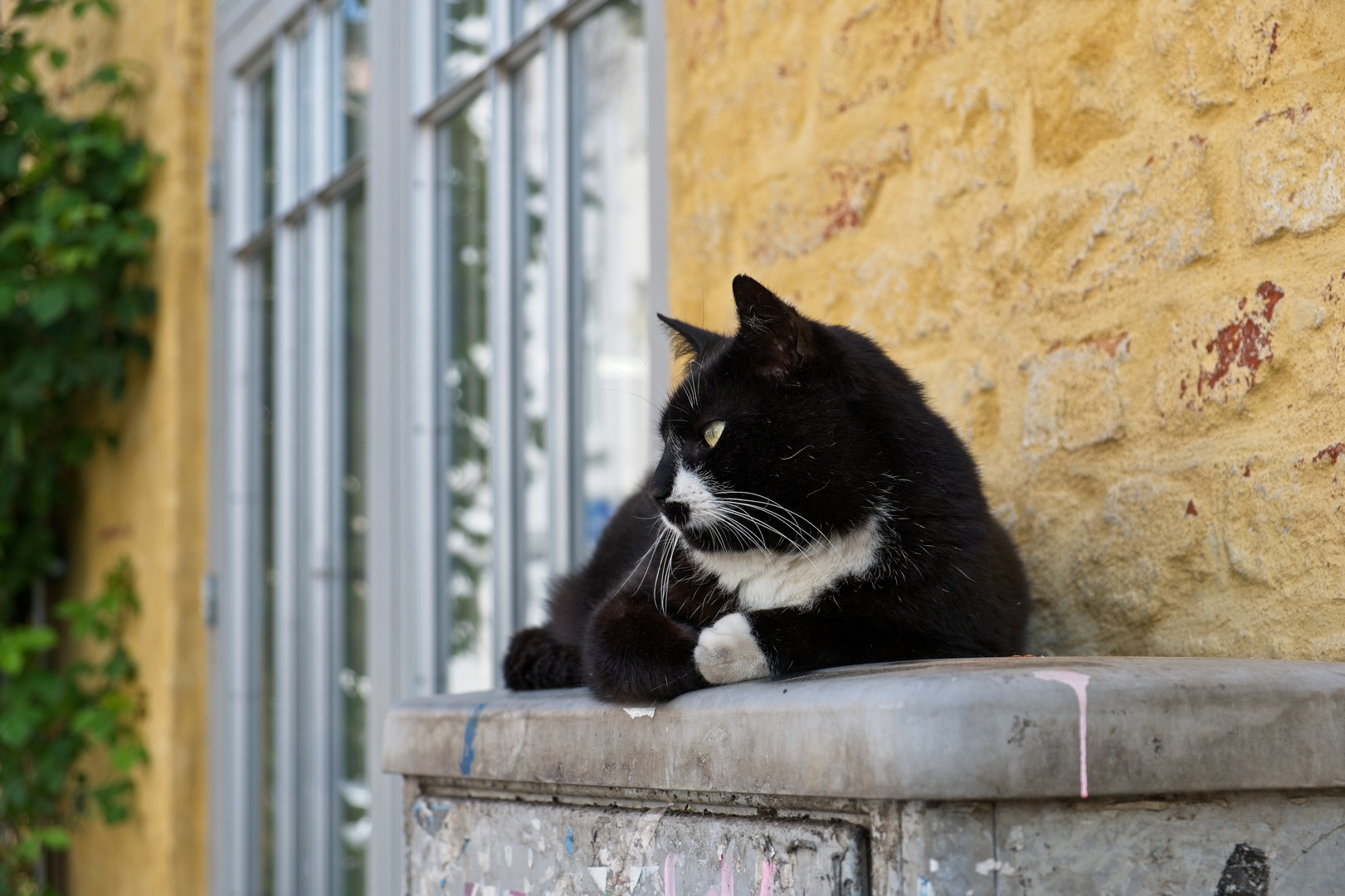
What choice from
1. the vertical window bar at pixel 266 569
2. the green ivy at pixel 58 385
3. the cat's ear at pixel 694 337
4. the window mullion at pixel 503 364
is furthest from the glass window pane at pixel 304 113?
the cat's ear at pixel 694 337

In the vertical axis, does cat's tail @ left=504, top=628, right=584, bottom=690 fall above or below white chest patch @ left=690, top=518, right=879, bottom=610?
below

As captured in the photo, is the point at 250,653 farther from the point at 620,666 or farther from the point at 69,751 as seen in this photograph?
the point at 620,666

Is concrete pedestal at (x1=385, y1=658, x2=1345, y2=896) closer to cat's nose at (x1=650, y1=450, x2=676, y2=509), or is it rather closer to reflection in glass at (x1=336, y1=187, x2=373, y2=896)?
cat's nose at (x1=650, y1=450, x2=676, y2=509)

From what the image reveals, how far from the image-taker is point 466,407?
12.0 feet

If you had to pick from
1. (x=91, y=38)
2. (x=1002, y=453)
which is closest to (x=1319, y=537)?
(x=1002, y=453)

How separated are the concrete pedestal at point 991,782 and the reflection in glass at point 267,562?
3542mm

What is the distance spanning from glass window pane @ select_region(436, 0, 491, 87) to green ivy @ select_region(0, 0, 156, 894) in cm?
181

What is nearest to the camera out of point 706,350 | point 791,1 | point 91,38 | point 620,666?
point 620,666

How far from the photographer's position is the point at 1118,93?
1.87 metres

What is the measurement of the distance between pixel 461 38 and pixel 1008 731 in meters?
3.08

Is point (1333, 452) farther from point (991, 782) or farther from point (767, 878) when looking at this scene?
point (767, 878)

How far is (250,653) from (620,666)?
3731mm

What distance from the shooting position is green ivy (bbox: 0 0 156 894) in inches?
192

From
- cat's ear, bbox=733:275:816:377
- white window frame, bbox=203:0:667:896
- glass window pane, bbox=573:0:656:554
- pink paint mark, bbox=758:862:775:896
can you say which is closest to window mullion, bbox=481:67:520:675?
white window frame, bbox=203:0:667:896
